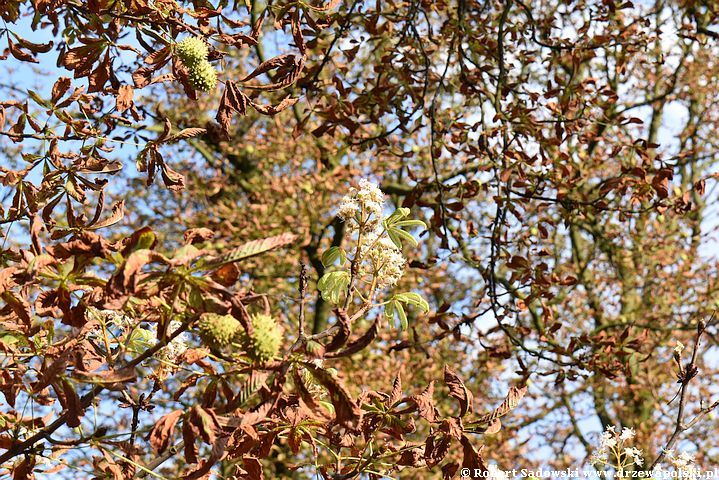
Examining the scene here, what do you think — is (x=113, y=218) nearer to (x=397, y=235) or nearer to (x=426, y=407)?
(x=397, y=235)

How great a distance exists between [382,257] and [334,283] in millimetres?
136

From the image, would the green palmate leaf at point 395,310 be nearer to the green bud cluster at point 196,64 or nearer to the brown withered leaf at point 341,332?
the brown withered leaf at point 341,332

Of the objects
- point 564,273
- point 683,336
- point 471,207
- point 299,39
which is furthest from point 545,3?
point 299,39

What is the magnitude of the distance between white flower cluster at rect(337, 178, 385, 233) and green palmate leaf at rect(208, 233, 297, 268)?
0.60 meters

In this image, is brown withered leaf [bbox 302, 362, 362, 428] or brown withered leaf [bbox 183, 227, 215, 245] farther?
brown withered leaf [bbox 183, 227, 215, 245]

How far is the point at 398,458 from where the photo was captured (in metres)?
1.89

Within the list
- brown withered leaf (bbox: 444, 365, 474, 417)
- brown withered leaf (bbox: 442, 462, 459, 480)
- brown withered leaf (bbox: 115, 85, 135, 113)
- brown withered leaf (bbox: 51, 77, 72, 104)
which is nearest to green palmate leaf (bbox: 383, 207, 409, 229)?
brown withered leaf (bbox: 444, 365, 474, 417)

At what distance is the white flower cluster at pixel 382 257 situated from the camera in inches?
69.7

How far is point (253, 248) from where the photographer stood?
1.14 m

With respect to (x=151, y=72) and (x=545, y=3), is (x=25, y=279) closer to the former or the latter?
(x=151, y=72)

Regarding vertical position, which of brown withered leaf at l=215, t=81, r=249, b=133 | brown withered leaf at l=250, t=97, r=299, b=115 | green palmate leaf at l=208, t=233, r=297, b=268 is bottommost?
green palmate leaf at l=208, t=233, r=297, b=268

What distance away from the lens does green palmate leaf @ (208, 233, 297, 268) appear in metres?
1.12

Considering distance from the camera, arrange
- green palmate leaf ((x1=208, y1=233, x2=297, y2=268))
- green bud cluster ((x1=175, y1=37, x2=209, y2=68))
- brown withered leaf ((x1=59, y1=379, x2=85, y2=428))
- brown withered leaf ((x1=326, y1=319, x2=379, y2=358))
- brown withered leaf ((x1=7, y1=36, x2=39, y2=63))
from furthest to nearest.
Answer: brown withered leaf ((x1=7, y1=36, x2=39, y2=63)) < green bud cluster ((x1=175, y1=37, x2=209, y2=68)) < brown withered leaf ((x1=59, y1=379, x2=85, y2=428)) < brown withered leaf ((x1=326, y1=319, x2=379, y2=358)) < green palmate leaf ((x1=208, y1=233, x2=297, y2=268))

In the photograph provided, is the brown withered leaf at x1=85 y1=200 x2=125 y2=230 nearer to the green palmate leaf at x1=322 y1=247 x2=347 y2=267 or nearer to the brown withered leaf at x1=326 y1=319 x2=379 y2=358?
the green palmate leaf at x1=322 y1=247 x2=347 y2=267
